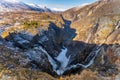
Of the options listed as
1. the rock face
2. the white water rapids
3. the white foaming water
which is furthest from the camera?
the white foaming water

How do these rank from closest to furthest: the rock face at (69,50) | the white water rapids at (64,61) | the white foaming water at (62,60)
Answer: the rock face at (69,50) < the white water rapids at (64,61) < the white foaming water at (62,60)

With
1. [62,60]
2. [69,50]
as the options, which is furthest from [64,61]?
[69,50]

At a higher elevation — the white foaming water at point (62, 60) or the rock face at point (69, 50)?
the rock face at point (69, 50)

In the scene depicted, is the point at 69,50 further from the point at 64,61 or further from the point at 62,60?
the point at 64,61

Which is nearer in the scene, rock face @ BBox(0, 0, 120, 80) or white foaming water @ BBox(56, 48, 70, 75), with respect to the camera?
rock face @ BBox(0, 0, 120, 80)

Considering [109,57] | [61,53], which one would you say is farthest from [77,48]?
[109,57]

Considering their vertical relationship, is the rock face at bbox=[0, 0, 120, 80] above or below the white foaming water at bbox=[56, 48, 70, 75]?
above

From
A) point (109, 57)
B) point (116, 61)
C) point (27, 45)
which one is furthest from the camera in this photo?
point (27, 45)

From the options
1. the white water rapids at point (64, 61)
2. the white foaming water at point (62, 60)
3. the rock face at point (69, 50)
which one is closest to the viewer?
the rock face at point (69, 50)

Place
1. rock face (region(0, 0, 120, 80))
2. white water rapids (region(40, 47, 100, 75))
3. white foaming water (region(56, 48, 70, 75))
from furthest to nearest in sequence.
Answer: white foaming water (region(56, 48, 70, 75)), white water rapids (region(40, 47, 100, 75)), rock face (region(0, 0, 120, 80))

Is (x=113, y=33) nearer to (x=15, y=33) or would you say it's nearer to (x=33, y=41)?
(x=33, y=41)

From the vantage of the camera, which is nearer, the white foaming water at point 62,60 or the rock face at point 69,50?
the rock face at point 69,50
